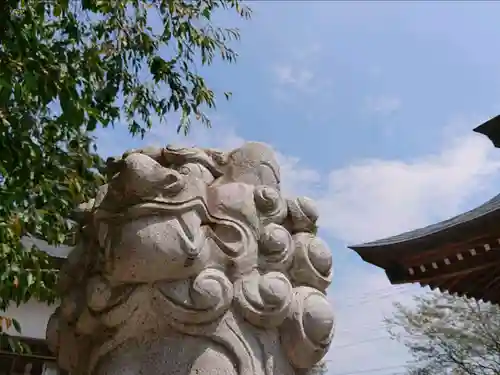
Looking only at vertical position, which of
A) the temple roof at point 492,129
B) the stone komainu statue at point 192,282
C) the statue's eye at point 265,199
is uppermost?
the temple roof at point 492,129

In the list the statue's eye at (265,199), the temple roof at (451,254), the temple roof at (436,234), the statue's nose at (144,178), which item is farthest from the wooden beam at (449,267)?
the statue's nose at (144,178)

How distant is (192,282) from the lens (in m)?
1.18

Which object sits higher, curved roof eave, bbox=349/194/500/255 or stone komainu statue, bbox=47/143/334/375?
curved roof eave, bbox=349/194/500/255

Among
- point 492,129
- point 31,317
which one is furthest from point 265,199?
point 31,317

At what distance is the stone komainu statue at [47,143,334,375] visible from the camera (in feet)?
3.82

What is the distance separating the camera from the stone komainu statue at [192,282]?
1163 mm

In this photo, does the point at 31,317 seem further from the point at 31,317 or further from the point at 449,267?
the point at 449,267

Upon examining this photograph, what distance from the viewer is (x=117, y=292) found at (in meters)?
1.21

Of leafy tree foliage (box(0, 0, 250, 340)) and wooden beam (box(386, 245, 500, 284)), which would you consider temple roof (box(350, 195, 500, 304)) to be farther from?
leafy tree foliage (box(0, 0, 250, 340))

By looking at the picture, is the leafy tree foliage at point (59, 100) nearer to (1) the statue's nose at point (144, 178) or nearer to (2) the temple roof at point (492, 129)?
(1) the statue's nose at point (144, 178)

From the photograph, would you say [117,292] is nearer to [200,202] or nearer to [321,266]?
[200,202]

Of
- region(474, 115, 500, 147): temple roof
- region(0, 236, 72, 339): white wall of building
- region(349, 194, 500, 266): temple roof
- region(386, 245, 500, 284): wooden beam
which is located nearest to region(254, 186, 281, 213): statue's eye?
region(349, 194, 500, 266): temple roof

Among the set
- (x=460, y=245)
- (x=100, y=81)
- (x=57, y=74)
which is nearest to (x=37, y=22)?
(x=57, y=74)

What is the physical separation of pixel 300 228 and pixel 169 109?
2527 mm
